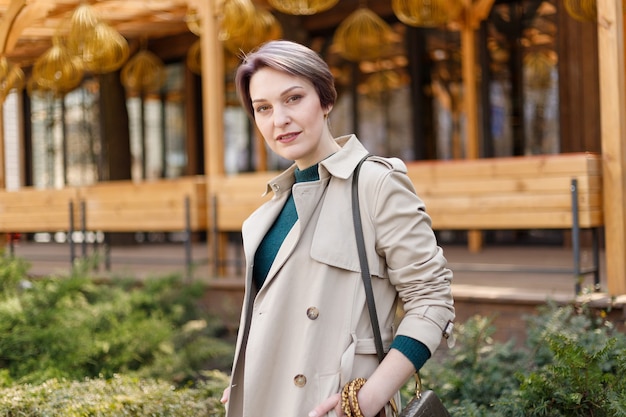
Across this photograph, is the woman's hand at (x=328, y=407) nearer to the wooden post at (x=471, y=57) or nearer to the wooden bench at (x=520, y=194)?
the wooden bench at (x=520, y=194)

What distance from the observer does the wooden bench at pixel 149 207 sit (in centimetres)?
775

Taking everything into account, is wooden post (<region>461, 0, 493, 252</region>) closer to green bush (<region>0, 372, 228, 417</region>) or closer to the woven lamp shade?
the woven lamp shade

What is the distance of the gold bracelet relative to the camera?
1.69 meters

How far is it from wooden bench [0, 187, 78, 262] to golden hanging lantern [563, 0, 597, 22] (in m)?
5.44

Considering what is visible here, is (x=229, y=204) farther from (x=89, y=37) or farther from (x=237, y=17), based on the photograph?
(x=89, y=37)

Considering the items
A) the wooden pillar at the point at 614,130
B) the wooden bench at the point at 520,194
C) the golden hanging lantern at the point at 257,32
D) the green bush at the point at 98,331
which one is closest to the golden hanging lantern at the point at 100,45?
the golden hanging lantern at the point at 257,32

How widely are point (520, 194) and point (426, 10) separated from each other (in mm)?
3558

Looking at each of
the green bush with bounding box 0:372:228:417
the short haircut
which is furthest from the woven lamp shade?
the short haircut

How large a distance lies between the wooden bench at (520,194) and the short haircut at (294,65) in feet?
12.0

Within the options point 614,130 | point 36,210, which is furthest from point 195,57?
point 614,130

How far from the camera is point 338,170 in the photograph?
1.82 metres

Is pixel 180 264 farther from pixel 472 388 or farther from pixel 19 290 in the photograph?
pixel 472 388

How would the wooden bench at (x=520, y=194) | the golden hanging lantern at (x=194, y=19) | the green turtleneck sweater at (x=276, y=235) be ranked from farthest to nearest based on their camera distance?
1. the golden hanging lantern at (x=194, y=19)
2. the wooden bench at (x=520, y=194)
3. the green turtleneck sweater at (x=276, y=235)

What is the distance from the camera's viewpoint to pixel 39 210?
361 inches
